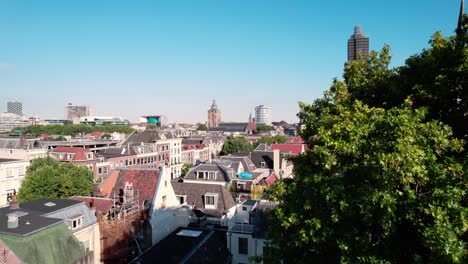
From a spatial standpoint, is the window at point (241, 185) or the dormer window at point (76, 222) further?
the window at point (241, 185)

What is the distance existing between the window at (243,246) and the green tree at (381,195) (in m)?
13.0

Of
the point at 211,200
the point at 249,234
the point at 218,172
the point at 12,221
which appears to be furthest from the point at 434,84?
the point at 218,172

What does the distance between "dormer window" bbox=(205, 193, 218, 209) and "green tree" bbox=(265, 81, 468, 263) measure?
23.4 m

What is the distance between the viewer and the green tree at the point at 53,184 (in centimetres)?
3928

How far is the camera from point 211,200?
36.9 meters

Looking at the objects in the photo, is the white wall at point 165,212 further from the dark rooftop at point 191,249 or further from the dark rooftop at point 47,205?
the dark rooftop at point 47,205

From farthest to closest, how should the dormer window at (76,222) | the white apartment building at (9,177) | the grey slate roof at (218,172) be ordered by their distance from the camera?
the white apartment building at (9,177)
the grey slate roof at (218,172)
the dormer window at (76,222)

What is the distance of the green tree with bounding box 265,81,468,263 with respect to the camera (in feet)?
30.9

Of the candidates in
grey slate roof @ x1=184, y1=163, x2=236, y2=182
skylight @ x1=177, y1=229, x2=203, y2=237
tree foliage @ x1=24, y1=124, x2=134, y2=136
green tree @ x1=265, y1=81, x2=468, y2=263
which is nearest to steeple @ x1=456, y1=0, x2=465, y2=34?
green tree @ x1=265, y1=81, x2=468, y2=263

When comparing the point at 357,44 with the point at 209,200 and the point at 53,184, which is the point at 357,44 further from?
the point at 53,184

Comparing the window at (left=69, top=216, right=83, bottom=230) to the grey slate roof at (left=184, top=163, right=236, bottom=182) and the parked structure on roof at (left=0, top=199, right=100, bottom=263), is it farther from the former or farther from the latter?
the grey slate roof at (left=184, top=163, right=236, bottom=182)

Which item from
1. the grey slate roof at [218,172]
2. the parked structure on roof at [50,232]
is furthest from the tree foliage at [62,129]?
the parked structure on roof at [50,232]

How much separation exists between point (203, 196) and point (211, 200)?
1.53m

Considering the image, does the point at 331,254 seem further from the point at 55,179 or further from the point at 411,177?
the point at 55,179
